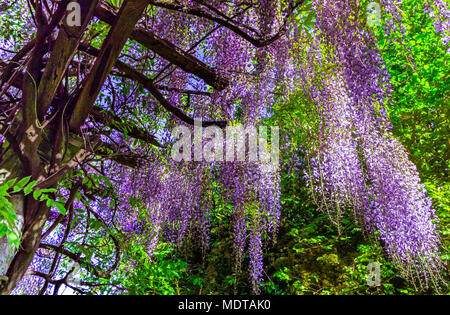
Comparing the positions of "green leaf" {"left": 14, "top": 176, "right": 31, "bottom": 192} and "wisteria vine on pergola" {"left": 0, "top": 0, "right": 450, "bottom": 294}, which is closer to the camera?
"green leaf" {"left": 14, "top": 176, "right": 31, "bottom": 192}

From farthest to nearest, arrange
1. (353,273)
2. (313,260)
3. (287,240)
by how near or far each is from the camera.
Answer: (287,240)
(313,260)
(353,273)

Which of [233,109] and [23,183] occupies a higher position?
[233,109]

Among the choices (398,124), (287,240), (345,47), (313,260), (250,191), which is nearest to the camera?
(345,47)

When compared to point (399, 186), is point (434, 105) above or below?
above

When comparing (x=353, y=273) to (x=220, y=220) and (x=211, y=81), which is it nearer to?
(x=220, y=220)

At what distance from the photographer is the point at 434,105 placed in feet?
16.5

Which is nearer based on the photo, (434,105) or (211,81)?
(211,81)

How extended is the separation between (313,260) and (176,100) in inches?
109

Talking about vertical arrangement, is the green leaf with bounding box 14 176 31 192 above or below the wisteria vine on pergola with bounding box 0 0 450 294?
below

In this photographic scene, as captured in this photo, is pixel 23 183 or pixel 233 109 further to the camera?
pixel 233 109

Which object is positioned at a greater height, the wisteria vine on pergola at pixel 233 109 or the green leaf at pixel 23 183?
the wisteria vine on pergola at pixel 233 109

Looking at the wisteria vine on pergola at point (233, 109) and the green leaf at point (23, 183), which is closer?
the green leaf at point (23, 183)
